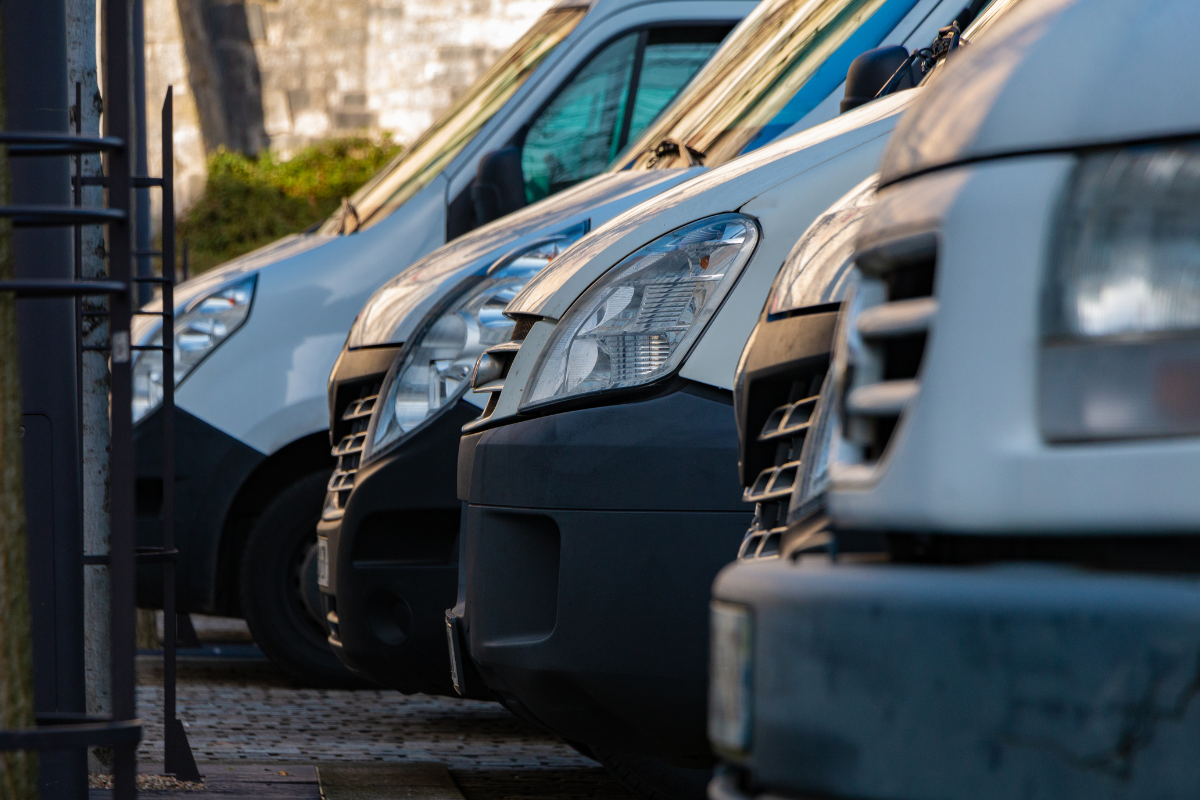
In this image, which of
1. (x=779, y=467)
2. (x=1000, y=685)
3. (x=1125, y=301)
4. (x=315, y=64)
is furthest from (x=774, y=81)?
(x=315, y=64)

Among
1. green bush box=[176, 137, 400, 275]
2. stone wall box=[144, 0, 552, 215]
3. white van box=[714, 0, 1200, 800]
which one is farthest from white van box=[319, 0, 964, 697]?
stone wall box=[144, 0, 552, 215]

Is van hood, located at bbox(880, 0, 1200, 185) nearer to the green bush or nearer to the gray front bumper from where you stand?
the gray front bumper

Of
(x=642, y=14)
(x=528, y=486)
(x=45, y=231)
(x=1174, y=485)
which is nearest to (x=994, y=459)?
(x=1174, y=485)

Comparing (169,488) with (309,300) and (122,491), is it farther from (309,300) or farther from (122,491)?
(122,491)

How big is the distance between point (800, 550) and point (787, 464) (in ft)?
1.66

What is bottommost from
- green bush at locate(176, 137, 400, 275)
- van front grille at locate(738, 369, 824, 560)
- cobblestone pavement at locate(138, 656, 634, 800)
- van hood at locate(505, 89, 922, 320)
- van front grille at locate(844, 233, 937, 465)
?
cobblestone pavement at locate(138, 656, 634, 800)

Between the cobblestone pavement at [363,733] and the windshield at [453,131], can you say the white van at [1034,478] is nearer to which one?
the cobblestone pavement at [363,733]

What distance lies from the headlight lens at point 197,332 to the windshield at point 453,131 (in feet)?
2.06

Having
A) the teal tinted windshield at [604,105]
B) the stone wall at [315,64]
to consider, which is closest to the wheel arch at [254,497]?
the teal tinted windshield at [604,105]

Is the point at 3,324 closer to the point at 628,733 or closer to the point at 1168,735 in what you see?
the point at 628,733

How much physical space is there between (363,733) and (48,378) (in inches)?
82.9

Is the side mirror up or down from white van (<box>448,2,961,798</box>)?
up

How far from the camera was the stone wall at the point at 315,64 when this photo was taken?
60.6 ft

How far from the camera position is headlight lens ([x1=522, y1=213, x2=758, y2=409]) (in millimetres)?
3010
